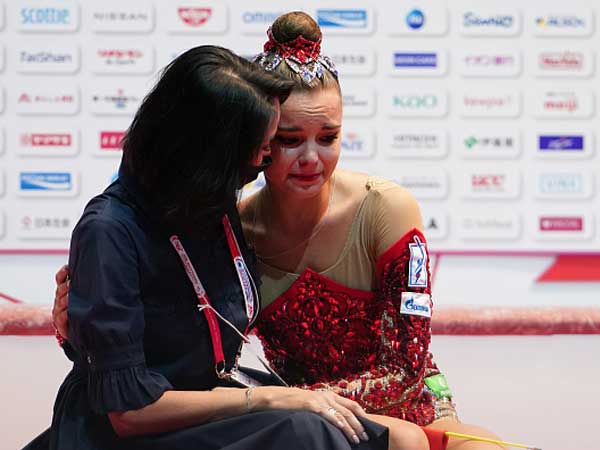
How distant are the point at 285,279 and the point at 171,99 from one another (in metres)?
0.64

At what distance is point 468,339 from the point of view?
3.85 metres

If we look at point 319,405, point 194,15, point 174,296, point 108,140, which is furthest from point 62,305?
point 194,15

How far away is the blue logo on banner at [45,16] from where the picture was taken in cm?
426

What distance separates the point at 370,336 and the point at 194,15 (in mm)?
2454

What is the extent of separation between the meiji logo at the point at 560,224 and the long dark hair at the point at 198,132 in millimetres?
2765

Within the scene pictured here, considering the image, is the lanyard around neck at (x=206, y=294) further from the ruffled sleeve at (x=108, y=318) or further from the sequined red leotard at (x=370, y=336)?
the sequined red leotard at (x=370, y=336)

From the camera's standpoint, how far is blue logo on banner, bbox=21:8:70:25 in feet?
14.0

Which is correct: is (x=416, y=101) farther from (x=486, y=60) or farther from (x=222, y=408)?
(x=222, y=408)

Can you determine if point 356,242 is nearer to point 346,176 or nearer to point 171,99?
point 346,176

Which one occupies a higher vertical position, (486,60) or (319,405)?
(486,60)

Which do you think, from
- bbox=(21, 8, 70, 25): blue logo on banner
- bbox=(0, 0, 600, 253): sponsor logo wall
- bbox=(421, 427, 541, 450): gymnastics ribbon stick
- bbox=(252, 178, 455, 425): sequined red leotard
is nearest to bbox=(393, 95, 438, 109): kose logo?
bbox=(0, 0, 600, 253): sponsor logo wall

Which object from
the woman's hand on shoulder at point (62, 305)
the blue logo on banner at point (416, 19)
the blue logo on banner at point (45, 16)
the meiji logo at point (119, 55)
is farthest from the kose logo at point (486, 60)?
the woman's hand on shoulder at point (62, 305)

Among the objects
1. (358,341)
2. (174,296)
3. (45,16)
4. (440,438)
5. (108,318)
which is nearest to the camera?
(108,318)

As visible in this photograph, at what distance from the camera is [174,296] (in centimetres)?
186
